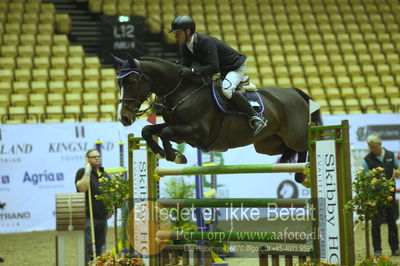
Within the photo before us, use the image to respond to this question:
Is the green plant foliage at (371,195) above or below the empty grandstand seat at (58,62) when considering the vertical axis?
below

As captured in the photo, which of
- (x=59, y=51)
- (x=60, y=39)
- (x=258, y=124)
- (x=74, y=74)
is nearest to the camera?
(x=258, y=124)

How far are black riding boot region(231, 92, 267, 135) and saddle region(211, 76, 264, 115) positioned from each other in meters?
0.08

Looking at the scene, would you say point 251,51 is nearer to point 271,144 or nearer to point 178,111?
point 271,144

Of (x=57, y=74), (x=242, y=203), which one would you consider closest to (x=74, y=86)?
A: (x=57, y=74)

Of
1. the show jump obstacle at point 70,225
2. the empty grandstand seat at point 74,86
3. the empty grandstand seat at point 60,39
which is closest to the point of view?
the show jump obstacle at point 70,225

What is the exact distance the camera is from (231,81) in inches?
198

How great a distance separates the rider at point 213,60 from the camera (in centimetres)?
483

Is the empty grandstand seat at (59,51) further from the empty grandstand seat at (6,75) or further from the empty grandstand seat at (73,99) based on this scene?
the empty grandstand seat at (73,99)

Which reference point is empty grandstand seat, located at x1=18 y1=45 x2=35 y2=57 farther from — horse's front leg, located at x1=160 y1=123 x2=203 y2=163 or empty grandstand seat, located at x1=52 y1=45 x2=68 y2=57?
horse's front leg, located at x1=160 y1=123 x2=203 y2=163

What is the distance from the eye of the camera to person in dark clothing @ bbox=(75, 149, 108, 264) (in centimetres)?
587

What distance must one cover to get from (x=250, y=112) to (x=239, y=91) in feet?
0.70

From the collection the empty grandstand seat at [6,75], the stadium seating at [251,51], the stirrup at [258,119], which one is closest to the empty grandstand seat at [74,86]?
the stadium seating at [251,51]

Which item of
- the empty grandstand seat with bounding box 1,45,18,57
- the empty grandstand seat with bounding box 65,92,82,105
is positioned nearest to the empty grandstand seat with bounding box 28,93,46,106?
the empty grandstand seat with bounding box 65,92,82,105

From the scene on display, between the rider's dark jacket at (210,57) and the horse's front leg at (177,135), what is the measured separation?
1.49 ft
